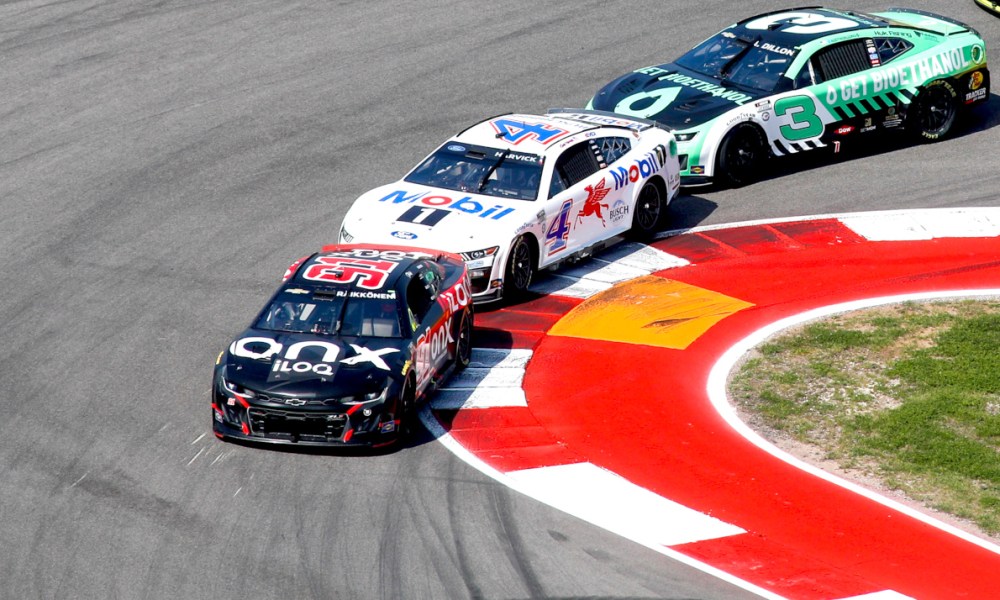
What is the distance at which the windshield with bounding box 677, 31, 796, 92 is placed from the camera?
703 inches

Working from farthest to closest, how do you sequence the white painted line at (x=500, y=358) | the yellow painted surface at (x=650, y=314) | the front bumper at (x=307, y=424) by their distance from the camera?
the yellow painted surface at (x=650, y=314)
the white painted line at (x=500, y=358)
the front bumper at (x=307, y=424)

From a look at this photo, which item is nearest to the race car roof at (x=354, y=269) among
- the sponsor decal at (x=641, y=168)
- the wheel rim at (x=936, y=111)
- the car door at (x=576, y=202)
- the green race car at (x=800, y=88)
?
the car door at (x=576, y=202)

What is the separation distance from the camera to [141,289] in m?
14.7

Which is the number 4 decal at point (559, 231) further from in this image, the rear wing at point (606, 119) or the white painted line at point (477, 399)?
the white painted line at point (477, 399)

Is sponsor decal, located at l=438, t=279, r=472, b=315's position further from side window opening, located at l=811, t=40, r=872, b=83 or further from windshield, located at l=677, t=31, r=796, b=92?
side window opening, located at l=811, t=40, r=872, b=83

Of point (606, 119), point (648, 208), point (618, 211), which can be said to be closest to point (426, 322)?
point (618, 211)

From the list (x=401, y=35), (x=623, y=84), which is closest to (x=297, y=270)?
(x=623, y=84)

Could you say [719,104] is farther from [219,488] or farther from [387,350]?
[219,488]

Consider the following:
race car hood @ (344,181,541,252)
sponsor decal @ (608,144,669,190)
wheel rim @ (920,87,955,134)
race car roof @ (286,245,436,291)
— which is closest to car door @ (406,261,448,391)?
race car roof @ (286,245,436,291)

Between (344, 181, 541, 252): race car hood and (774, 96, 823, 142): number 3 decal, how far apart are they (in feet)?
15.1

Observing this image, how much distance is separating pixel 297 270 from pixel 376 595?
4.13m

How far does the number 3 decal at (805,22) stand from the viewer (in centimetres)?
1839

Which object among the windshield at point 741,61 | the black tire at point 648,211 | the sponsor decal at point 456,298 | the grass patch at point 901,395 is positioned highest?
the windshield at point 741,61

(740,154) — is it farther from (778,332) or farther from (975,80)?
A: (778,332)
